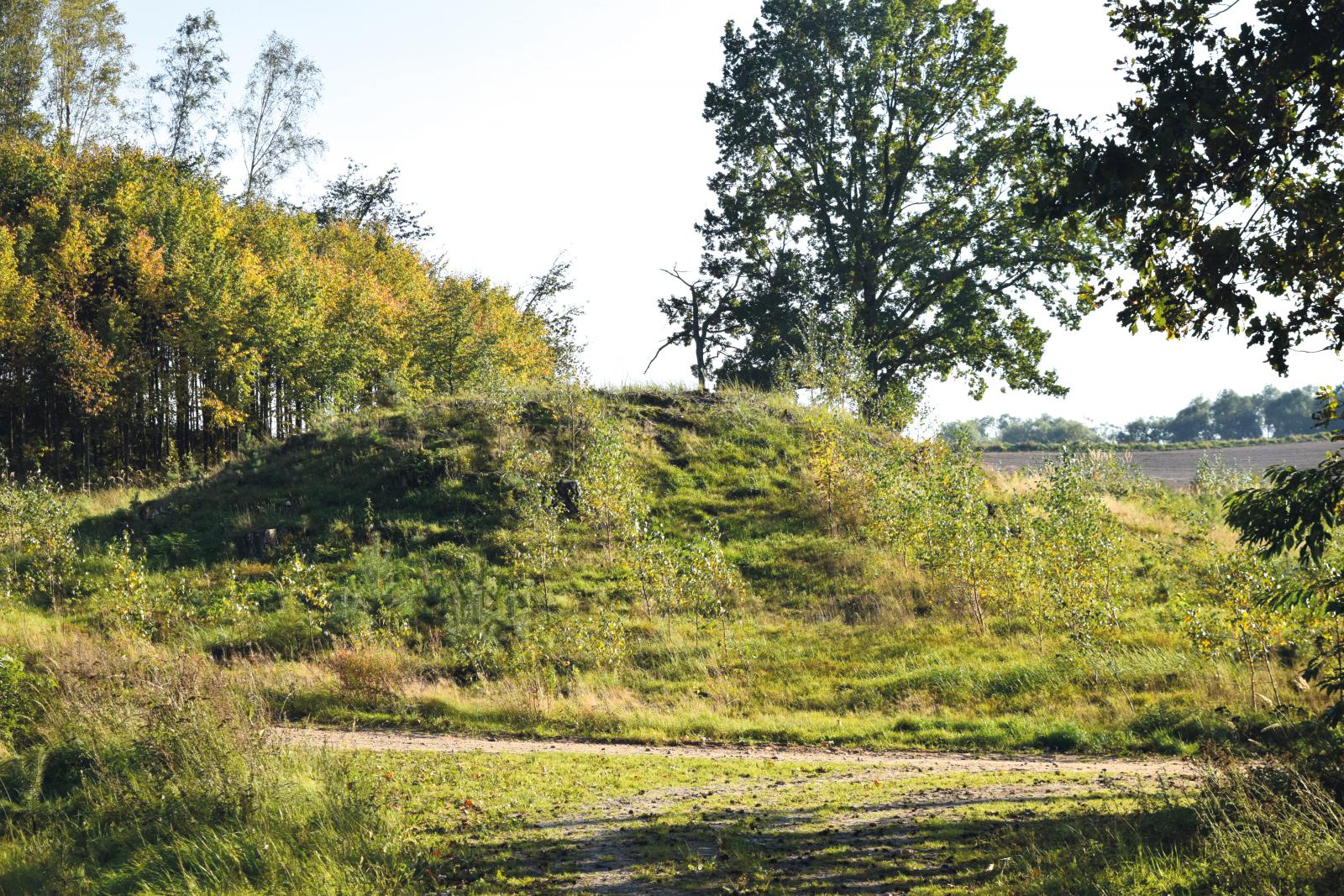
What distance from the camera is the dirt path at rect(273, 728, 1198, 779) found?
40.8ft

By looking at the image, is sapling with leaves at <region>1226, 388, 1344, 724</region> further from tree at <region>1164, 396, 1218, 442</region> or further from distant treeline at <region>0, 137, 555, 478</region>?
tree at <region>1164, 396, 1218, 442</region>

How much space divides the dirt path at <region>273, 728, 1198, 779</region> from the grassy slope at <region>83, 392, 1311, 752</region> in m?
0.68

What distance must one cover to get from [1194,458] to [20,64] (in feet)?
229

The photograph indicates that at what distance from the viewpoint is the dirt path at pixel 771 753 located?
12422 millimetres

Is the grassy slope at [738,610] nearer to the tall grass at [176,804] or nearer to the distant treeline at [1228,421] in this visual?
the tall grass at [176,804]

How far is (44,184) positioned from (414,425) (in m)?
21.4

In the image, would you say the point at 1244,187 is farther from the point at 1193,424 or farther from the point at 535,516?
the point at 1193,424

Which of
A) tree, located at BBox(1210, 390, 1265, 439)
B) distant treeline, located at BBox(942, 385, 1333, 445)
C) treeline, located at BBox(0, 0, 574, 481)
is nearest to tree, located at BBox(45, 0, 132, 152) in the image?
treeline, located at BBox(0, 0, 574, 481)

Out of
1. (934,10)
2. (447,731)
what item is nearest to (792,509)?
(447,731)

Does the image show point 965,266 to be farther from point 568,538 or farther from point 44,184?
point 44,184

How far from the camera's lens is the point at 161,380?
37.0 meters

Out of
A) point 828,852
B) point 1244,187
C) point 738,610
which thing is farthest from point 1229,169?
point 738,610

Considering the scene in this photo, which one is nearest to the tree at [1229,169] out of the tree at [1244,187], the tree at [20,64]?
the tree at [1244,187]

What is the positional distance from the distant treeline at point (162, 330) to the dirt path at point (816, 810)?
24200 mm
